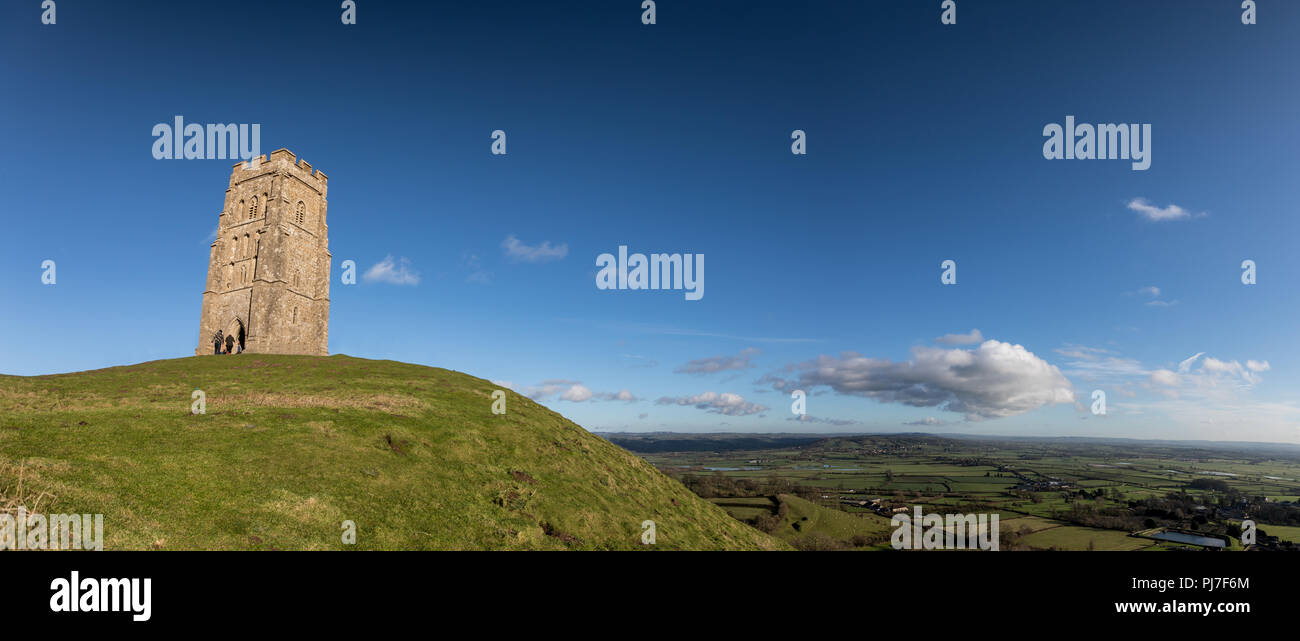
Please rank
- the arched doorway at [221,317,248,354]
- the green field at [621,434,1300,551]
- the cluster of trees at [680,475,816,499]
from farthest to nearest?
the cluster of trees at [680,475,816,499]
the green field at [621,434,1300,551]
the arched doorway at [221,317,248,354]

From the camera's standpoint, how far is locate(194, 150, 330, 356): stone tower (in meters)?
58.7

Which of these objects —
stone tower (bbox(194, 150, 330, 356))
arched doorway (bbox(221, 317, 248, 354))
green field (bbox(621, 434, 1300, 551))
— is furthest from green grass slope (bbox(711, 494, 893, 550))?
arched doorway (bbox(221, 317, 248, 354))

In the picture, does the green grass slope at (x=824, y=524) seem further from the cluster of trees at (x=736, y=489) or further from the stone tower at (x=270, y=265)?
the stone tower at (x=270, y=265)

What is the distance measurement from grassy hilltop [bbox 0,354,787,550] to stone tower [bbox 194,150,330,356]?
14978 mm

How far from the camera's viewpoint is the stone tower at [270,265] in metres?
58.7

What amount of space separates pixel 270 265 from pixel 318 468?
4984cm

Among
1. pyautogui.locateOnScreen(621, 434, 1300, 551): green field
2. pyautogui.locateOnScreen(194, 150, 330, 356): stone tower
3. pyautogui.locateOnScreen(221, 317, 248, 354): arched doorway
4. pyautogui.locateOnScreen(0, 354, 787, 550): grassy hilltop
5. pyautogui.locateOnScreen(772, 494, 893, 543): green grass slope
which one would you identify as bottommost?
pyautogui.locateOnScreen(621, 434, 1300, 551): green field

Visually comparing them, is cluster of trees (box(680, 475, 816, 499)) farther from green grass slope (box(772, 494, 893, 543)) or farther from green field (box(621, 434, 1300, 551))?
green grass slope (box(772, 494, 893, 543))

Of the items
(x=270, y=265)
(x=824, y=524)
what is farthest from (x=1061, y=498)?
(x=270, y=265)

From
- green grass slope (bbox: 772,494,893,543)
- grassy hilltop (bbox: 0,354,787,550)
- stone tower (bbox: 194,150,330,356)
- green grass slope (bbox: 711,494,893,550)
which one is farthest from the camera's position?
green grass slope (bbox: 772,494,893,543)

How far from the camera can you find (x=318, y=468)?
21.9 metres

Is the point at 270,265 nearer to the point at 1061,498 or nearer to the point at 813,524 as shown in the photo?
the point at 813,524
